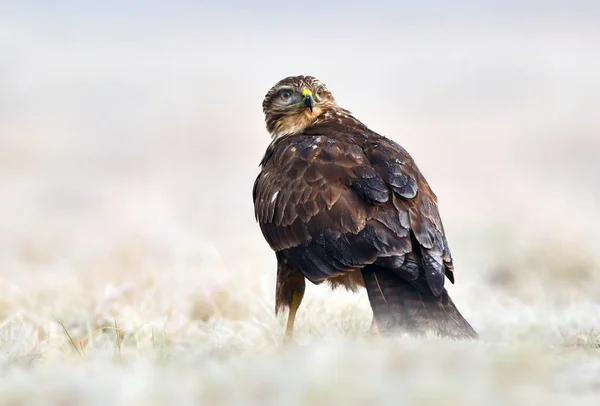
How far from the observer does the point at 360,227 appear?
23.2 feet

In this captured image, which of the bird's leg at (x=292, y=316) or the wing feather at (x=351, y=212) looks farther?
the bird's leg at (x=292, y=316)

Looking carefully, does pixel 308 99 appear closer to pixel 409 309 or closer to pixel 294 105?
pixel 294 105

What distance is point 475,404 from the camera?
13.4 feet

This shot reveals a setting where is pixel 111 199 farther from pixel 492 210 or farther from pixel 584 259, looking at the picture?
pixel 584 259

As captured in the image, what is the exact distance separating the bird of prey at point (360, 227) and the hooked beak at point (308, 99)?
1.53 ft

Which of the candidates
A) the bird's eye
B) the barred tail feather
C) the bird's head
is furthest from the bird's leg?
the bird's eye

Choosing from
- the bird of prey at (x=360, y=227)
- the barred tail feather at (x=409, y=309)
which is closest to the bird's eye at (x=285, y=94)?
the bird of prey at (x=360, y=227)

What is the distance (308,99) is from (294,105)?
234 millimetres

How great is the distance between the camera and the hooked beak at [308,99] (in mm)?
8800

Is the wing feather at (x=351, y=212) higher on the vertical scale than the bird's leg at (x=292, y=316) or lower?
higher

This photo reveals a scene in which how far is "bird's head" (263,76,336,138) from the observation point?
901cm

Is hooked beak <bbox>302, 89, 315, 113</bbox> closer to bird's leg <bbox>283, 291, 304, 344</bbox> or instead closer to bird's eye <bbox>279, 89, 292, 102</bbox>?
bird's eye <bbox>279, 89, 292, 102</bbox>

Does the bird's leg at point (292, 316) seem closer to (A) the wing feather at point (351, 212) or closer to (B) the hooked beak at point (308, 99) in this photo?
(A) the wing feather at point (351, 212)

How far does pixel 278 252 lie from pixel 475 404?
12.4ft
